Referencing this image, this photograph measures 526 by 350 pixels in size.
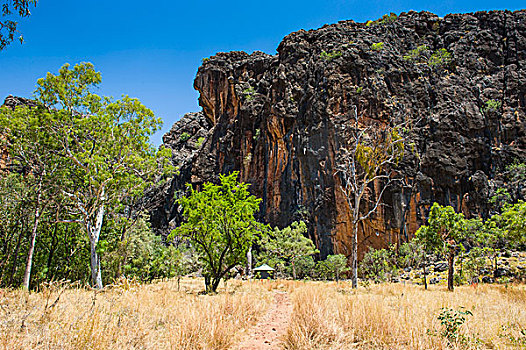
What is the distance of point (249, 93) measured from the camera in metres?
52.0

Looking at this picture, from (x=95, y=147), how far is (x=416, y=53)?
146 ft

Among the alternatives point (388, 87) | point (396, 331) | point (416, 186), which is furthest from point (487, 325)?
point (388, 87)

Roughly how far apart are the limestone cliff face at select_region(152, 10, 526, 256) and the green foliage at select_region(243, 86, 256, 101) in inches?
13.9

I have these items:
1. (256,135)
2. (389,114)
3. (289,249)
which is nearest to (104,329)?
(289,249)

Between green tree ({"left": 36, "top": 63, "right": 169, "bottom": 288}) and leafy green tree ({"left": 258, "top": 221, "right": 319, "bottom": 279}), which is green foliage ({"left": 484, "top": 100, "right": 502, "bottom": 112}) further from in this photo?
green tree ({"left": 36, "top": 63, "right": 169, "bottom": 288})

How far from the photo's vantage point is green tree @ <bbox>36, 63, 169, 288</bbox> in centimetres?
1495

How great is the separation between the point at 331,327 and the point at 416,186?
34983 millimetres

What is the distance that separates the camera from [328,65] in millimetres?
40844

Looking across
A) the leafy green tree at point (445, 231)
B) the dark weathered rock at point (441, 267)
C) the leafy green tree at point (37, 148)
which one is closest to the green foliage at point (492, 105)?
the dark weathered rock at point (441, 267)

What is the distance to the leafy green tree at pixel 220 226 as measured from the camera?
13.7 m

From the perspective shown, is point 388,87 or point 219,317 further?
point 388,87

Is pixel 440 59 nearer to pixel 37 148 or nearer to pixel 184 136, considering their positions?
pixel 37 148

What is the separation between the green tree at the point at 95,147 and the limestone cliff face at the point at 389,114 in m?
25.6

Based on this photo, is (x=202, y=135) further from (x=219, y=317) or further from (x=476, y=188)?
(x=219, y=317)
